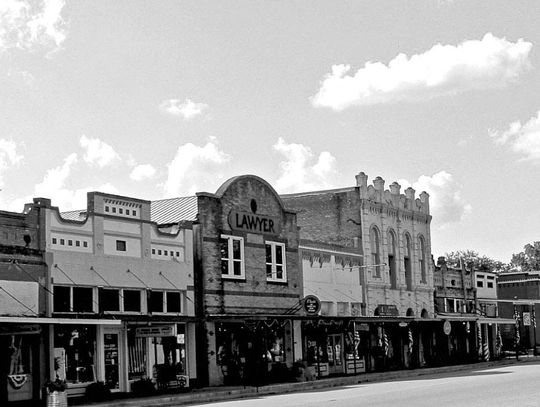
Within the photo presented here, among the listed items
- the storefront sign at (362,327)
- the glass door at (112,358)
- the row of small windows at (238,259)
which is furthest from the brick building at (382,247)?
the glass door at (112,358)

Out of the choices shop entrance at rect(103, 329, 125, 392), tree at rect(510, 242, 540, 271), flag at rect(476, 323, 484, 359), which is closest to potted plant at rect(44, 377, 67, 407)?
shop entrance at rect(103, 329, 125, 392)

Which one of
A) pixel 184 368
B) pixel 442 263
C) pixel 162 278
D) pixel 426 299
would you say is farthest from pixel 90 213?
pixel 442 263

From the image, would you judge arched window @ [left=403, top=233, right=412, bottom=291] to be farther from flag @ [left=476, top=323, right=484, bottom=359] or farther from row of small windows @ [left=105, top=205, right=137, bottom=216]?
row of small windows @ [left=105, top=205, right=137, bottom=216]

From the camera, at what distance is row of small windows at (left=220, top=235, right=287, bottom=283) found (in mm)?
40844

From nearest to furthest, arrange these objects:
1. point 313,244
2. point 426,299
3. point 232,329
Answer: point 232,329
point 313,244
point 426,299

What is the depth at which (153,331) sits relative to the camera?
36.2m

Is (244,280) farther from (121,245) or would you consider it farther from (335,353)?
(335,353)

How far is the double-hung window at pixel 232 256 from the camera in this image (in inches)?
1606

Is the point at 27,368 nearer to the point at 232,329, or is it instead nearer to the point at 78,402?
the point at 78,402

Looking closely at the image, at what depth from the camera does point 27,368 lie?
31.1m

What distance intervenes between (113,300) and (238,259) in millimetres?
8010

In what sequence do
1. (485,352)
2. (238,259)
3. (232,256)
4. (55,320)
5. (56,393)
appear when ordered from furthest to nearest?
(485,352)
(238,259)
(232,256)
(55,320)
(56,393)

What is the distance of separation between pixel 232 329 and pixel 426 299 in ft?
70.8

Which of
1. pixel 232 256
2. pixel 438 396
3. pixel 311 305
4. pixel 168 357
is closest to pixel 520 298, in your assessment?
pixel 311 305
